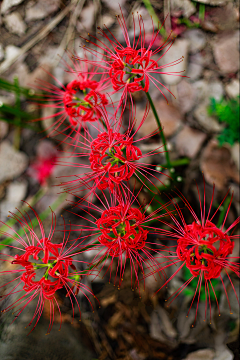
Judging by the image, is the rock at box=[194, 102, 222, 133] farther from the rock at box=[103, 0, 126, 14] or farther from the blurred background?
the rock at box=[103, 0, 126, 14]

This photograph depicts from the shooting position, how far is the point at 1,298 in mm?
957

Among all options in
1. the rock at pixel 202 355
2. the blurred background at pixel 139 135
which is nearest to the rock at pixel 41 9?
the blurred background at pixel 139 135

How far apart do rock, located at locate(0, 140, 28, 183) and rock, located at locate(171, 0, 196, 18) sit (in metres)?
1.17

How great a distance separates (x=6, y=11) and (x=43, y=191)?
1.13 m

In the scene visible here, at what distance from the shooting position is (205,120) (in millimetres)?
1234

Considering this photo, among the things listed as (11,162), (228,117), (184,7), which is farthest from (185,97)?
(11,162)

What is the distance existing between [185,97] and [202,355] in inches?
48.1

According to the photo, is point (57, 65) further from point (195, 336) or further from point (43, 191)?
point (195, 336)

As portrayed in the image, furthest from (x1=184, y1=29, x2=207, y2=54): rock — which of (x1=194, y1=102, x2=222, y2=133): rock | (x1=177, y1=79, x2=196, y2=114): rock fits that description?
(x1=194, y1=102, x2=222, y2=133): rock

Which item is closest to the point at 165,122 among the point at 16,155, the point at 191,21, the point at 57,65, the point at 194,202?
the point at 194,202

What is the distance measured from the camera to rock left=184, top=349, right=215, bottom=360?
3.47 feet

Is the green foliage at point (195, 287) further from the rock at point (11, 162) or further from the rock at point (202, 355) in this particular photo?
the rock at point (11, 162)

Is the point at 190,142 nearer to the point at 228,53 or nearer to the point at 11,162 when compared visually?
the point at 228,53

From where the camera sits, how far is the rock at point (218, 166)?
1163 mm
